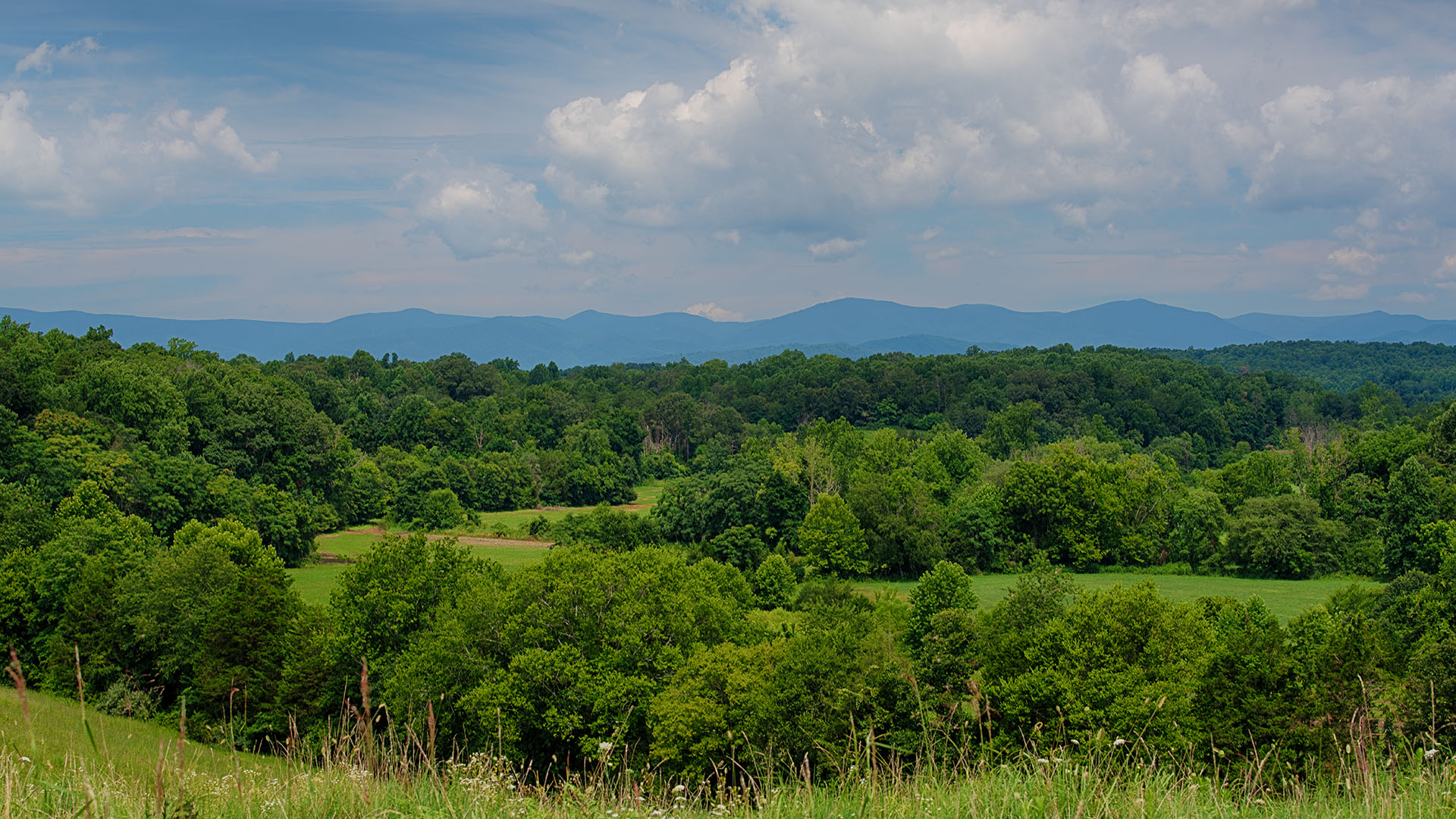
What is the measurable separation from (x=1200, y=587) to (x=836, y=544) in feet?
60.5

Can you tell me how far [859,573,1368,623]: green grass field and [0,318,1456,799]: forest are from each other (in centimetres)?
169

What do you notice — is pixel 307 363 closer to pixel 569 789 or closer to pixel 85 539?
pixel 85 539

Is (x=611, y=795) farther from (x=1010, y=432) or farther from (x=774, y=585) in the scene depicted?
(x=1010, y=432)

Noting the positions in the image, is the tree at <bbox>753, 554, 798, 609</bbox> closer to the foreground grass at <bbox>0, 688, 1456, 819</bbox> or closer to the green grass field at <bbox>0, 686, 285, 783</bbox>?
the green grass field at <bbox>0, 686, 285, 783</bbox>

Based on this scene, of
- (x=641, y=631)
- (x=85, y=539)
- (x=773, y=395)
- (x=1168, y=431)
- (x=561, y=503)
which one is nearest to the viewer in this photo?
(x=641, y=631)

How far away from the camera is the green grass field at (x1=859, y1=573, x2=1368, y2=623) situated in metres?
41.9

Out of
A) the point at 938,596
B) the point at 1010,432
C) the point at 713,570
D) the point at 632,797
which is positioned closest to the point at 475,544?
the point at 713,570

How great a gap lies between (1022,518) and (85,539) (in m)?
46.7

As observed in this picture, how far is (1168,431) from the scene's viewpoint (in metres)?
110

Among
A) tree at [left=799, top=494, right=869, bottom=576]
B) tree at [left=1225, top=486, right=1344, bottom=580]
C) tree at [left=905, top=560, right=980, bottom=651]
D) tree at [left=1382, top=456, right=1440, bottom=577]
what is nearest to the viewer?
tree at [left=905, top=560, right=980, bottom=651]

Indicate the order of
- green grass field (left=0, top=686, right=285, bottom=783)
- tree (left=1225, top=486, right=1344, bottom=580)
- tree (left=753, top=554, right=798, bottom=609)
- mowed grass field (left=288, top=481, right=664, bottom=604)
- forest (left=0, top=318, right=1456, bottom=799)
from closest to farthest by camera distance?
green grass field (left=0, top=686, right=285, bottom=783)
forest (left=0, top=318, right=1456, bottom=799)
tree (left=753, top=554, right=798, bottom=609)
mowed grass field (left=288, top=481, right=664, bottom=604)
tree (left=1225, top=486, right=1344, bottom=580)

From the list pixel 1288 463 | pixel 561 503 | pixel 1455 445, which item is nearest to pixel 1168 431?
pixel 1288 463

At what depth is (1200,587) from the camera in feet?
153

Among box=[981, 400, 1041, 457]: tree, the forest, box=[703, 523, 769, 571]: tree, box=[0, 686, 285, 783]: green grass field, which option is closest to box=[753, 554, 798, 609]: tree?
the forest
